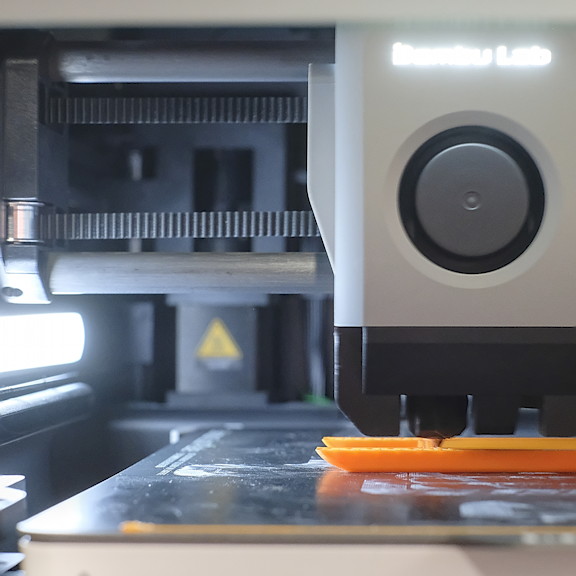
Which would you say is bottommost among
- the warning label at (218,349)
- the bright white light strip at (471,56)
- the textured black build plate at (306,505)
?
the textured black build plate at (306,505)

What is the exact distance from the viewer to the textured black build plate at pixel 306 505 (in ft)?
1.86

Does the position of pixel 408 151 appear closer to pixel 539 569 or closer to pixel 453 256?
pixel 453 256

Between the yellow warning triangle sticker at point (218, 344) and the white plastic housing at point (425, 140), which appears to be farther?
the yellow warning triangle sticker at point (218, 344)

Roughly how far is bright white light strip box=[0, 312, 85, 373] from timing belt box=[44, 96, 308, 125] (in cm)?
27

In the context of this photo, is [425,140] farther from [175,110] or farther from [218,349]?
[218,349]

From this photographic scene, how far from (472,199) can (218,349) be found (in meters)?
0.63

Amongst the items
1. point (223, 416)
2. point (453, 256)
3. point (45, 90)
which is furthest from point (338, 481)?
point (45, 90)

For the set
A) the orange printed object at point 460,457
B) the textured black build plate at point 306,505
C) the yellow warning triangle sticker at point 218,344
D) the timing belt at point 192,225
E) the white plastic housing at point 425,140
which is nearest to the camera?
the textured black build plate at point 306,505

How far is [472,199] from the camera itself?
0.74 meters

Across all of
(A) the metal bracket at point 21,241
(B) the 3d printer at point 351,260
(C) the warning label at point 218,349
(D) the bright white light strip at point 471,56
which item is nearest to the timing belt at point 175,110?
(B) the 3d printer at point 351,260

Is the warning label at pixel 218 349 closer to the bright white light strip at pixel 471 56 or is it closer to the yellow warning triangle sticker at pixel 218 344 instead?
the yellow warning triangle sticker at pixel 218 344

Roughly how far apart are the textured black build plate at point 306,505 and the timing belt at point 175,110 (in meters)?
0.44

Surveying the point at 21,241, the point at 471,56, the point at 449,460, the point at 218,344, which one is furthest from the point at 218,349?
the point at 471,56

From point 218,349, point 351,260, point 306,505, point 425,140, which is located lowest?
point 306,505
